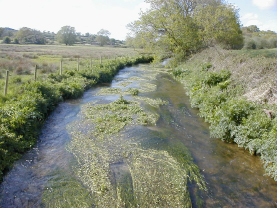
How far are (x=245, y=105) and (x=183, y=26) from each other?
65.3 ft

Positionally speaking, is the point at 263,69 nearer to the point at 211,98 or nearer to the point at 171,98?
the point at 211,98

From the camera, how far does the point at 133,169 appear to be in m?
7.57

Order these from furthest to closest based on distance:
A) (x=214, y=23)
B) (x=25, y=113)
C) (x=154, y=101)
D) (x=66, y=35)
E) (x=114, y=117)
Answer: (x=66, y=35)
(x=214, y=23)
(x=154, y=101)
(x=114, y=117)
(x=25, y=113)

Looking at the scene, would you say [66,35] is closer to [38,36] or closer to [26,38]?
[38,36]

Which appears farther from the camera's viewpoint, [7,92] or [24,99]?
[7,92]

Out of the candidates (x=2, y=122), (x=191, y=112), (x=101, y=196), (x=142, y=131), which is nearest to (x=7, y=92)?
(x=2, y=122)

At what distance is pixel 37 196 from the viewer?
6121 mm

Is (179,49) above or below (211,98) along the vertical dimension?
above

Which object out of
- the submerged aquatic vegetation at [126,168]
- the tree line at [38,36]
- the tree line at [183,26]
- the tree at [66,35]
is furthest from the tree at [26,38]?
the submerged aquatic vegetation at [126,168]

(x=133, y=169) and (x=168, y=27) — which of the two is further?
(x=168, y=27)

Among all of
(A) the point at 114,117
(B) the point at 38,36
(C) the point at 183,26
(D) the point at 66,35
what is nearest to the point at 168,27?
(C) the point at 183,26

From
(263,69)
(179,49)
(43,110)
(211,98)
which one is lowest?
(43,110)

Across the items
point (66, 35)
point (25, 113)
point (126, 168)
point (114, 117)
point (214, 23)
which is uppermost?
point (66, 35)

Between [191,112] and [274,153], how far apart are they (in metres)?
6.90
